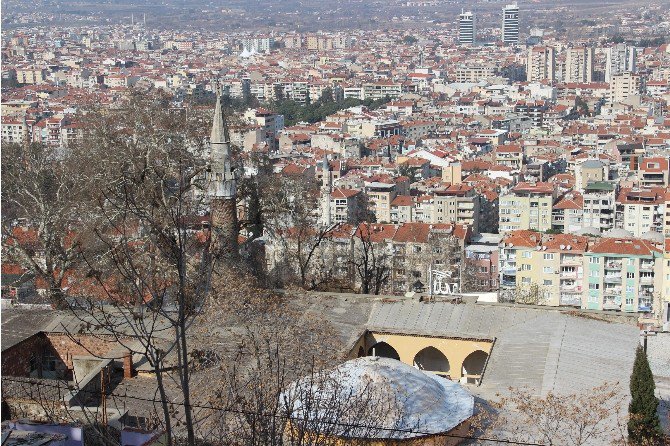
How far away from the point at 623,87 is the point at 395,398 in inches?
1892


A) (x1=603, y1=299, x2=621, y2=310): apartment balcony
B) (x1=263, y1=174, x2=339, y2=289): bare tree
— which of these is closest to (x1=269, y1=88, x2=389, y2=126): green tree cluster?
(x1=603, y1=299, x2=621, y2=310): apartment balcony

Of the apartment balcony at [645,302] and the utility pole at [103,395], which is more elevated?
the utility pole at [103,395]

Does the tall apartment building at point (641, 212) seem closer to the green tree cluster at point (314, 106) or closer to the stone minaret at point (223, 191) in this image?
the stone minaret at point (223, 191)

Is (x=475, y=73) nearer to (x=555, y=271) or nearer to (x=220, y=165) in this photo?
(x=555, y=271)

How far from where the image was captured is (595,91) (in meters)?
52.5

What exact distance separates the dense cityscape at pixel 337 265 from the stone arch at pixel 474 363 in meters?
0.11

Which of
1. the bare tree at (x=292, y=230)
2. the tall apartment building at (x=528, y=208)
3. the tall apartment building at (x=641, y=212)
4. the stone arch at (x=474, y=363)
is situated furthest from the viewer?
the tall apartment building at (x=528, y=208)

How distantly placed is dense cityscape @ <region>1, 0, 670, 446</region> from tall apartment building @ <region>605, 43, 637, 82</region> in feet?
22.2

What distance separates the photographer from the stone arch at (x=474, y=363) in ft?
23.7

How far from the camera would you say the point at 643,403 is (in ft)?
19.1

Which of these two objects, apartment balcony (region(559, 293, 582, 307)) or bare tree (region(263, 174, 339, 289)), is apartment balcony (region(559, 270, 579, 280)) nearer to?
apartment balcony (region(559, 293, 582, 307))

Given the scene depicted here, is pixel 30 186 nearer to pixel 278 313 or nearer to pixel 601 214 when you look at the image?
pixel 278 313

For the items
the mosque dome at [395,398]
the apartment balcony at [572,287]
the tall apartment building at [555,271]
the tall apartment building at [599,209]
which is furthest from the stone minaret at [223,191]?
the tall apartment building at [599,209]

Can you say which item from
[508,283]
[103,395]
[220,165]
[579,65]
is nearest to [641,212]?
[508,283]
